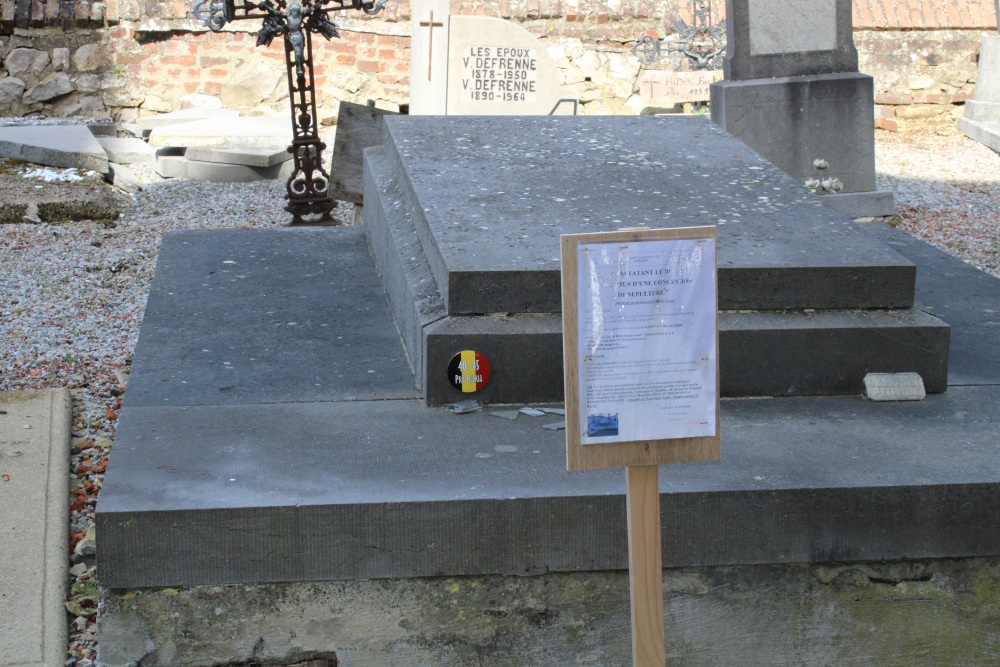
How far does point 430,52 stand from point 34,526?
6398mm

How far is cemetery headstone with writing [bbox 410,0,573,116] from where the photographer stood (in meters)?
9.09

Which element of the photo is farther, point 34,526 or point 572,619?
point 34,526

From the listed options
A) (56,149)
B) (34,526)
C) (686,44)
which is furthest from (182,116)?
(34,526)

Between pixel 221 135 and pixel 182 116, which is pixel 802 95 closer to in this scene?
pixel 221 135

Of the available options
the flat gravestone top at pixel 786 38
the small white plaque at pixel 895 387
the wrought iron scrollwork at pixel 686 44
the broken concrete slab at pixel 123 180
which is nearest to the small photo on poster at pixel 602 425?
the small white plaque at pixel 895 387

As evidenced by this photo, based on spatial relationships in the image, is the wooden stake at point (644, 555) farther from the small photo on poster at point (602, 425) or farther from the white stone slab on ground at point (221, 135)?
the white stone slab on ground at point (221, 135)

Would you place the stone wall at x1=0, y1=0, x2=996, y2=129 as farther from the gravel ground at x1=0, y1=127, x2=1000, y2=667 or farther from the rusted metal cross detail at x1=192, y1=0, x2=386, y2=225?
the rusted metal cross detail at x1=192, y1=0, x2=386, y2=225

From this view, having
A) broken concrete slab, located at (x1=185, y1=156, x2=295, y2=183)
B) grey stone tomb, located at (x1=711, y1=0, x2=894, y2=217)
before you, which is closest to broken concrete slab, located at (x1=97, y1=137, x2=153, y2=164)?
broken concrete slab, located at (x1=185, y1=156, x2=295, y2=183)

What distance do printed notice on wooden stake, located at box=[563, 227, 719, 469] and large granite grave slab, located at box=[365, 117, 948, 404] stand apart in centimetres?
106

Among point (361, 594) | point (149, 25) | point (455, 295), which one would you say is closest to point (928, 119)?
point (149, 25)

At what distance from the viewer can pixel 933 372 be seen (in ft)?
11.0

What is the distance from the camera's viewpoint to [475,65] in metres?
9.13

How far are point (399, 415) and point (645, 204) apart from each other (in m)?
1.24

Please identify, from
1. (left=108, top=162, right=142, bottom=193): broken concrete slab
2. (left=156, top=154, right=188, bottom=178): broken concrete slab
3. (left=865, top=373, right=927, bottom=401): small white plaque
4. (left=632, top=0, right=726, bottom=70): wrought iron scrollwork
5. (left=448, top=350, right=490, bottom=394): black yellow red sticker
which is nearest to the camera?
(left=448, top=350, right=490, bottom=394): black yellow red sticker
